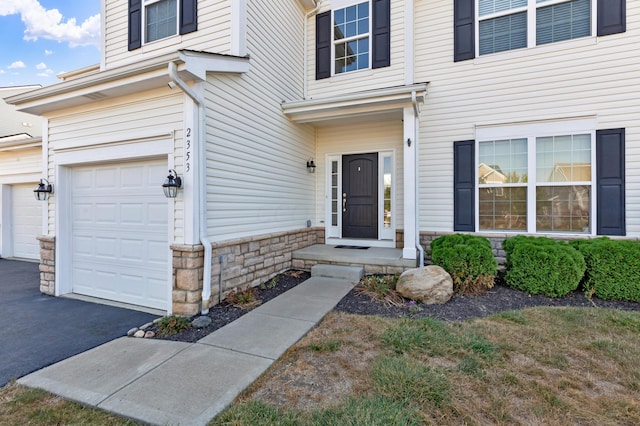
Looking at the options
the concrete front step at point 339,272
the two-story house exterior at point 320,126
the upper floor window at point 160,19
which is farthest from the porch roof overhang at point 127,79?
the concrete front step at point 339,272

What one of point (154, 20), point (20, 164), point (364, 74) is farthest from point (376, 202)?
point (20, 164)

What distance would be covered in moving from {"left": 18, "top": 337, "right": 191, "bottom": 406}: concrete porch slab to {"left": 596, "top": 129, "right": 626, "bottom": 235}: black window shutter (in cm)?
646

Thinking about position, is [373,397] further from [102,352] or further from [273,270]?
[273,270]

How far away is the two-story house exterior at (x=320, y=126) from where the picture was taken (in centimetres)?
422

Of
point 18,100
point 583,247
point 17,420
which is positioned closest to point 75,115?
point 18,100

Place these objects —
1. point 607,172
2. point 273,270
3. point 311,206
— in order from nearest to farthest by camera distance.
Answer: point 607,172
point 273,270
point 311,206

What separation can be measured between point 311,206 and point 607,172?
17.4ft

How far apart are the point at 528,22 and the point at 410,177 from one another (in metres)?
3.47

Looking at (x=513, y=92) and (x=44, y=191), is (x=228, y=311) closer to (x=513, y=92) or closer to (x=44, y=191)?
(x=44, y=191)

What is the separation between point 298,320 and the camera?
3725 millimetres

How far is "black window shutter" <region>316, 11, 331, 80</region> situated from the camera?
687cm

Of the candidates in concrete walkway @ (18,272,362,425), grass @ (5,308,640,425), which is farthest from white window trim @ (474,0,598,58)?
concrete walkway @ (18,272,362,425)

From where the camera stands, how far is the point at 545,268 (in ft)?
14.6

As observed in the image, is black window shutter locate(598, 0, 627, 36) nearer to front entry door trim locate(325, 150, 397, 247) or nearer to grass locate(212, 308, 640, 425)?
front entry door trim locate(325, 150, 397, 247)
